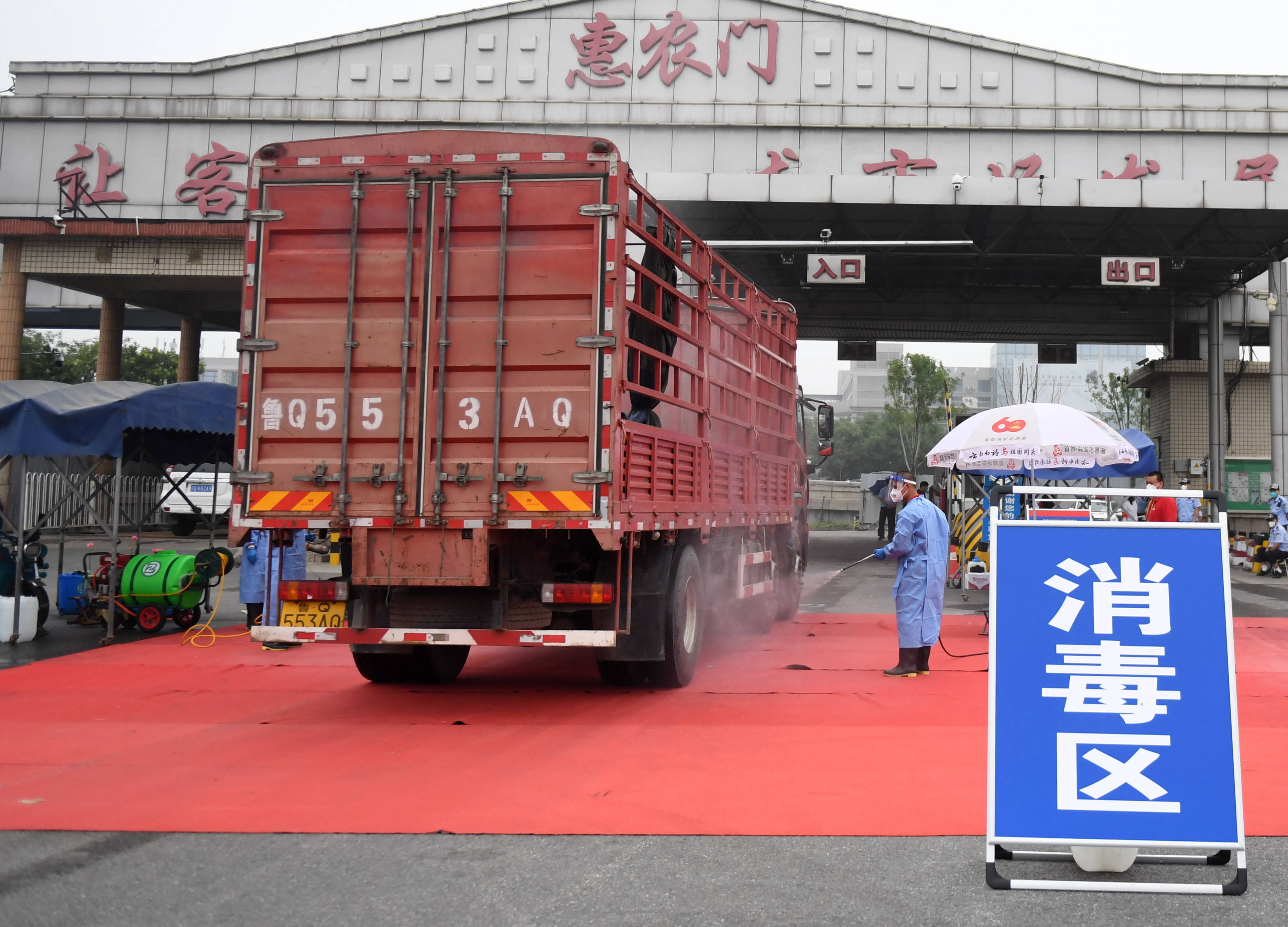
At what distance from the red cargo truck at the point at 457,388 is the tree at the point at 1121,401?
38.8 metres

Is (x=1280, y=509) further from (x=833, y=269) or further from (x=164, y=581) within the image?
(x=164, y=581)

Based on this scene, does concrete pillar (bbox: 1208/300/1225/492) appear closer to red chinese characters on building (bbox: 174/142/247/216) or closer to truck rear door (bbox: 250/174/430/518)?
red chinese characters on building (bbox: 174/142/247/216)

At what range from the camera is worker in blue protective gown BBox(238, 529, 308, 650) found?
25.4 feet

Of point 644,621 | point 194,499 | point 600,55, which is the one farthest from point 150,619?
point 194,499

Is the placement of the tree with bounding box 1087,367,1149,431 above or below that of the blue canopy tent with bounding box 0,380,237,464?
above

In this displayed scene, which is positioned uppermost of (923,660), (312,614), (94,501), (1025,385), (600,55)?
(600,55)

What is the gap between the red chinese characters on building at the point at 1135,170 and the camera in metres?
24.3

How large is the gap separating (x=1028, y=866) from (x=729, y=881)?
120cm

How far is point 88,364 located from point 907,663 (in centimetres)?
4926

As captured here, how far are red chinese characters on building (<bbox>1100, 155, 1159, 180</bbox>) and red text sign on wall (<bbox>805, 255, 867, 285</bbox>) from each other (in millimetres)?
5796

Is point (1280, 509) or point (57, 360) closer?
point (1280, 509)

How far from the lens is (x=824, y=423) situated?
599 inches

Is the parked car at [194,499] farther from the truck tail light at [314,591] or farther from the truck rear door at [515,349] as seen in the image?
the truck rear door at [515,349]

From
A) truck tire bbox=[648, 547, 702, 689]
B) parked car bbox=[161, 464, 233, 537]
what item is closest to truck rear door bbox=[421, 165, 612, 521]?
truck tire bbox=[648, 547, 702, 689]
